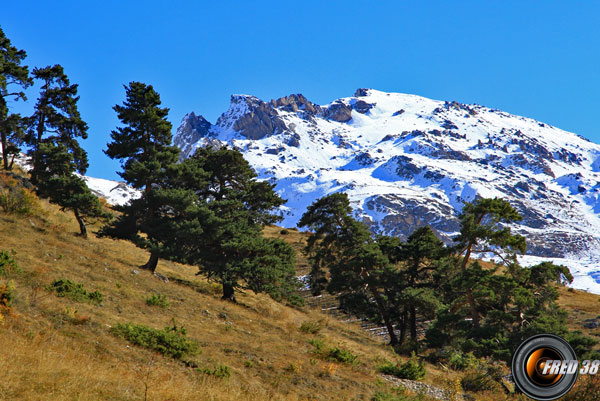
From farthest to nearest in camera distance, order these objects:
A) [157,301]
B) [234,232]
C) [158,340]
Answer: [234,232], [157,301], [158,340]

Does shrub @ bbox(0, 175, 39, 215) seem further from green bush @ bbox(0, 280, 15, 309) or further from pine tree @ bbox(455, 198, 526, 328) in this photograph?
pine tree @ bbox(455, 198, 526, 328)

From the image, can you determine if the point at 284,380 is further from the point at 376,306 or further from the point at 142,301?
the point at 376,306

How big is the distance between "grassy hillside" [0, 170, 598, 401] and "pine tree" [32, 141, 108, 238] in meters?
2.43

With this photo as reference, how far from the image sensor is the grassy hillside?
863 centimetres

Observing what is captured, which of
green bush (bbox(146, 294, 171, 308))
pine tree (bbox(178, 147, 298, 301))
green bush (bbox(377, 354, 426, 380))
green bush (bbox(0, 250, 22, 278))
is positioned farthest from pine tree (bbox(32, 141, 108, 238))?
green bush (bbox(377, 354, 426, 380))

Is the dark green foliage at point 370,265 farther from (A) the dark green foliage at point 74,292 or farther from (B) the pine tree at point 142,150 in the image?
(A) the dark green foliage at point 74,292

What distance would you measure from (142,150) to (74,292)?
14.4 m

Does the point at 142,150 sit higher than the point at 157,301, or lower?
higher

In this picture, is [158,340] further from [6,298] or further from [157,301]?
[157,301]

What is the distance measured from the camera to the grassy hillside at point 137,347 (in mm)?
8633

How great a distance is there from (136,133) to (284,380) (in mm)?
19801

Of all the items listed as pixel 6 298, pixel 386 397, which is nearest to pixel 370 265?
pixel 386 397

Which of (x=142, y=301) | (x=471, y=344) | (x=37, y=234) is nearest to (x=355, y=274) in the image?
(x=471, y=344)

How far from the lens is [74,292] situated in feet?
48.5
